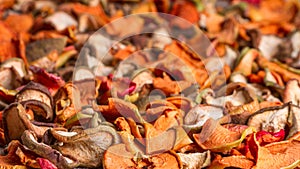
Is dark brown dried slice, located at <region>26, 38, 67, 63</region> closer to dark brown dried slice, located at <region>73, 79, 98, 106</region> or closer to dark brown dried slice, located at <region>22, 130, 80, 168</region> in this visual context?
dark brown dried slice, located at <region>73, 79, 98, 106</region>

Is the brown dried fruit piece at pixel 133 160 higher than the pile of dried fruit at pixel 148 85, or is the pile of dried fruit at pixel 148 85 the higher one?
the pile of dried fruit at pixel 148 85

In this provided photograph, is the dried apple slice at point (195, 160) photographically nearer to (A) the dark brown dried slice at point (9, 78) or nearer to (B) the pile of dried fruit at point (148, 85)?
(B) the pile of dried fruit at point (148, 85)

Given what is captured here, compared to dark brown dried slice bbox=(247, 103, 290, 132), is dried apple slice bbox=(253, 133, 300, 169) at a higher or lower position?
lower

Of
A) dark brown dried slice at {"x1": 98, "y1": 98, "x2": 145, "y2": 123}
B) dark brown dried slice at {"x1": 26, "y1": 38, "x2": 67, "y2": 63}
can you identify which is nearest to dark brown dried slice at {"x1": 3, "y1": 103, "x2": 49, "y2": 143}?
dark brown dried slice at {"x1": 98, "y1": 98, "x2": 145, "y2": 123}

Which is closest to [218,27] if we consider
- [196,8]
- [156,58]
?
[196,8]

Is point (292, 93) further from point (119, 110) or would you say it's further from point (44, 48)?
point (44, 48)

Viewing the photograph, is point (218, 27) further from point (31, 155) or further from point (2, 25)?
point (31, 155)

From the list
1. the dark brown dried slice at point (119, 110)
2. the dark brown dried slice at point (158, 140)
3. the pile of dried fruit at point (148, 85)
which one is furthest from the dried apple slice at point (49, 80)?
the dark brown dried slice at point (158, 140)
